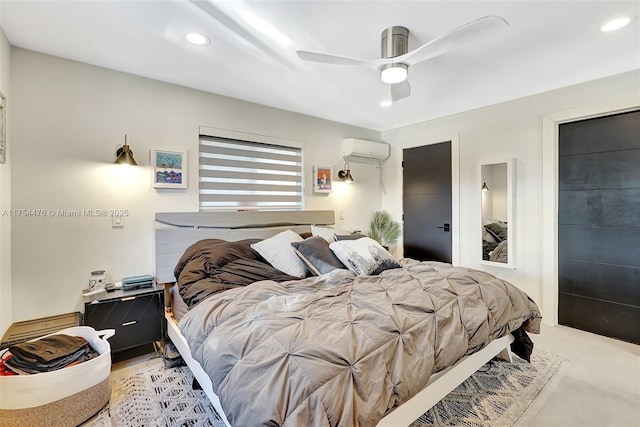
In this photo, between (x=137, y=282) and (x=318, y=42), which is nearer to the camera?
(x=318, y=42)

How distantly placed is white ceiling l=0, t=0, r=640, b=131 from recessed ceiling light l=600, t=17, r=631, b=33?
0.04 m

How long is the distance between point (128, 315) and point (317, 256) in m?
1.61

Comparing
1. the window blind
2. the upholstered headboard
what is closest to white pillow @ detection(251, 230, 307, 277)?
the upholstered headboard

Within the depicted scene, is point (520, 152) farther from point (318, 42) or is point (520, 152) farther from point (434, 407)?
point (434, 407)

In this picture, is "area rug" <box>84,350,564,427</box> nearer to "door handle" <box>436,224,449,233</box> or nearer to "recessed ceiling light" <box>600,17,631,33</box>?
"door handle" <box>436,224,449,233</box>

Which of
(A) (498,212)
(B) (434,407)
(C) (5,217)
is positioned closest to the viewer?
(B) (434,407)

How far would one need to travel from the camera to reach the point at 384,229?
4602 mm

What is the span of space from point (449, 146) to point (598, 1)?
2.31 m

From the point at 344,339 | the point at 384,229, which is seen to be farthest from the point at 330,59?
the point at 384,229

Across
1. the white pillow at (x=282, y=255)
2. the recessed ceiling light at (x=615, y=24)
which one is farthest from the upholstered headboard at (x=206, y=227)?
the recessed ceiling light at (x=615, y=24)

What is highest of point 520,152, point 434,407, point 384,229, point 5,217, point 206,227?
point 520,152

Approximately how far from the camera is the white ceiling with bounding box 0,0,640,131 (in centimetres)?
184

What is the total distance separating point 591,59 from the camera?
8.27ft

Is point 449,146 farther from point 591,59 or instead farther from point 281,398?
point 281,398
